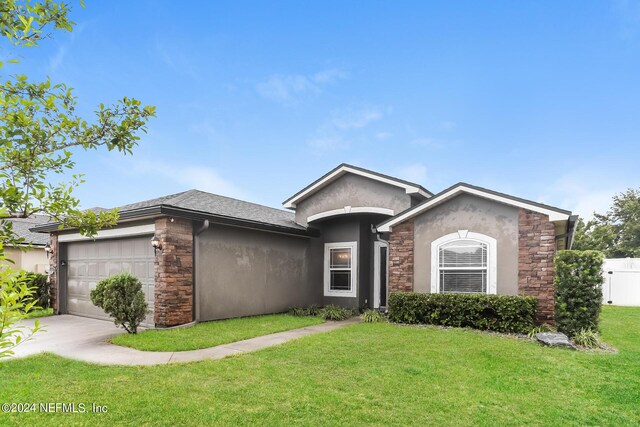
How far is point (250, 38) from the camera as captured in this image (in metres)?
14.2

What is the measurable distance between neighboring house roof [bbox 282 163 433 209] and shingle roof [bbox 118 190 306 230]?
994 mm

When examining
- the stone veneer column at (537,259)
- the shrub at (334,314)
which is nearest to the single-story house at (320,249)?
the stone veneer column at (537,259)

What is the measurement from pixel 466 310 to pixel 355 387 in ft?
19.1

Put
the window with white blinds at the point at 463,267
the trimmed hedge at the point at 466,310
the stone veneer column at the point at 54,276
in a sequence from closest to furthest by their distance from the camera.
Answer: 1. the trimmed hedge at the point at 466,310
2. the window with white blinds at the point at 463,267
3. the stone veneer column at the point at 54,276

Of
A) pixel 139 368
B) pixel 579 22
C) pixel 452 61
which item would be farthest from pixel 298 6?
pixel 139 368

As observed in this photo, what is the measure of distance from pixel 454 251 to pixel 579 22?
978 cm

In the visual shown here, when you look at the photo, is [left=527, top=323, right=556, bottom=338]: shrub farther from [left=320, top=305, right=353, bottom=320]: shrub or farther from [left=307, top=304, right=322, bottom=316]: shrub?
[left=307, top=304, right=322, bottom=316]: shrub

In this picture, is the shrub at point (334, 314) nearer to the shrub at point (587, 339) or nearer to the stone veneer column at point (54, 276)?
the shrub at point (587, 339)

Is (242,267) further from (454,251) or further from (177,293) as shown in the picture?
(454,251)

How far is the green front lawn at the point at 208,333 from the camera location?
7699 millimetres

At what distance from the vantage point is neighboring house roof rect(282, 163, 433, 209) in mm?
12445

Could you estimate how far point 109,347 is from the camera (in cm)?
770

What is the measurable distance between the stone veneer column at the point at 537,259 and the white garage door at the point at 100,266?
33.5 feet

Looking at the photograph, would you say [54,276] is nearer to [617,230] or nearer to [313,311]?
[313,311]
